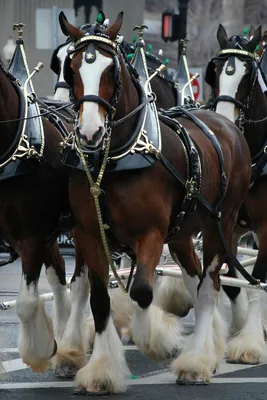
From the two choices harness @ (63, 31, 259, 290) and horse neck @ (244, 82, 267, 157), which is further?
horse neck @ (244, 82, 267, 157)

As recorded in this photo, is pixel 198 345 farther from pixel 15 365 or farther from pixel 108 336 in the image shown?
pixel 15 365

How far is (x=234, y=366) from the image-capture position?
927 cm

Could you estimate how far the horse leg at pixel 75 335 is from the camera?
342 inches

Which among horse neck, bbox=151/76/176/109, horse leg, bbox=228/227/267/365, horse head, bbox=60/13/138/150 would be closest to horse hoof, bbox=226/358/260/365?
horse leg, bbox=228/227/267/365

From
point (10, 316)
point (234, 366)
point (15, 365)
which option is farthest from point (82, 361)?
point (10, 316)

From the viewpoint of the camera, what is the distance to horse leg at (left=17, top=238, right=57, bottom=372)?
26.7 ft

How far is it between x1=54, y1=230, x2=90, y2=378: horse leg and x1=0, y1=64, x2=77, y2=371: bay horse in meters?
0.29

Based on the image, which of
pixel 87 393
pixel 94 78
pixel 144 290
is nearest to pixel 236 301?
pixel 87 393

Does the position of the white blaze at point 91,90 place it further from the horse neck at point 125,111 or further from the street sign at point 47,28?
the street sign at point 47,28

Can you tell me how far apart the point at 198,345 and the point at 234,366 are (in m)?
0.87

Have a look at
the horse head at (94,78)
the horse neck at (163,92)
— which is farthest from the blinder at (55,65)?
the horse head at (94,78)

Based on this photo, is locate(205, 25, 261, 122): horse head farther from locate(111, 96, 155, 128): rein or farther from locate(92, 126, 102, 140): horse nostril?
locate(92, 126, 102, 140): horse nostril

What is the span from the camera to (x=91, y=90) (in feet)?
24.2

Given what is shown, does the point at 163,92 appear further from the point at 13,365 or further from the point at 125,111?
the point at 125,111
